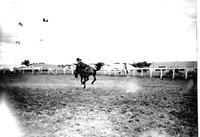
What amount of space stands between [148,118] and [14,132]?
2843 mm

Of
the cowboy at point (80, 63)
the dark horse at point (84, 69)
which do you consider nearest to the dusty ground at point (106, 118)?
the cowboy at point (80, 63)

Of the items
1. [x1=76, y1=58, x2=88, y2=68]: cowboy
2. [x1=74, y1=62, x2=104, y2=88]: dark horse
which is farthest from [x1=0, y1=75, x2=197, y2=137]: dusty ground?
[x1=74, y1=62, x2=104, y2=88]: dark horse

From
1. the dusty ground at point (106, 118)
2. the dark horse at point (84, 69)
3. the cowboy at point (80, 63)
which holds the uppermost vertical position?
the cowboy at point (80, 63)

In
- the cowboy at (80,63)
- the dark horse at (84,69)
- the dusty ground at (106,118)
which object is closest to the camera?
the dusty ground at (106,118)

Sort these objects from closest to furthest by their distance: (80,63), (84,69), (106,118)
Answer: (106,118)
(80,63)
(84,69)

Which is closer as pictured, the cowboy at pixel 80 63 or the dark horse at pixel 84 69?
the cowboy at pixel 80 63

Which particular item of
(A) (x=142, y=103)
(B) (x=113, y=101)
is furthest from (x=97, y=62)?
(A) (x=142, y=103)

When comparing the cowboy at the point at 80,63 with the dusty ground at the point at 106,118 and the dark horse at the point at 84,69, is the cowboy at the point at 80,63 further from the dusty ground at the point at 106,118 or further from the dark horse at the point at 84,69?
the dusty ground at the point at 106,118

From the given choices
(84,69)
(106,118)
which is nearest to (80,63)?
(84,69)

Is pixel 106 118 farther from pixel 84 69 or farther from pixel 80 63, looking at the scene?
pixel 84 69

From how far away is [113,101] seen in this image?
19.9 ft

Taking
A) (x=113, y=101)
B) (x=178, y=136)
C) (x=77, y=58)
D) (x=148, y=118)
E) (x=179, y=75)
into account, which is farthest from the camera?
(x=179, y=75)

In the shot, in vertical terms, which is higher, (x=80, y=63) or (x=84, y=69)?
(x=80, y=63)

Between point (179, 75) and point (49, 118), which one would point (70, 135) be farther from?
point (179, 75)
